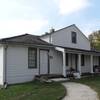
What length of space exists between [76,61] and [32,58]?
24.4 ft

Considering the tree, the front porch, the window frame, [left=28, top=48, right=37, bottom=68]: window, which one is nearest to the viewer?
[left=28, top=48, right=37, bottom=68]: window

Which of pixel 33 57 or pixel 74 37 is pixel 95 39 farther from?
pixel 33 57

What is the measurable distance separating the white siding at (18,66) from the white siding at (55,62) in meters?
2.60

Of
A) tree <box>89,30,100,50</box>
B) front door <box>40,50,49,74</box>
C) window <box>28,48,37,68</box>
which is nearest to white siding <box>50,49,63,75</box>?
front door <box>40,50,49,74</box>

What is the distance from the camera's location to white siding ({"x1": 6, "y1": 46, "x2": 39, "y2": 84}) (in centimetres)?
1589

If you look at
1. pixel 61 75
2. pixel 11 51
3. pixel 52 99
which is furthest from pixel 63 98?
pixel 61 75

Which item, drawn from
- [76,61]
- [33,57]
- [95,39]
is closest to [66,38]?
[76,61]

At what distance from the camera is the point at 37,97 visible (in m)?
10.7

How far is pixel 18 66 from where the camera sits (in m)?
16.5

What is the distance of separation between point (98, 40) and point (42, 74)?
111 ft

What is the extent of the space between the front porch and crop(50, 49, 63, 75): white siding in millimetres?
562

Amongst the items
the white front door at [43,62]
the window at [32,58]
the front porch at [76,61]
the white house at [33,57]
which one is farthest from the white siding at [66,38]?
the window at [32,58]

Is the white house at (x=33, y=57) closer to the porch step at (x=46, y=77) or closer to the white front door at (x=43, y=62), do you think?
the white front door at (x=43, y=62)

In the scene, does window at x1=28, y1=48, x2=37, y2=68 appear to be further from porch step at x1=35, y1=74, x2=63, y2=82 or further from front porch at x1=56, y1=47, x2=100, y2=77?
front porch at x1=56, y1=47, x2=100, y2=77
